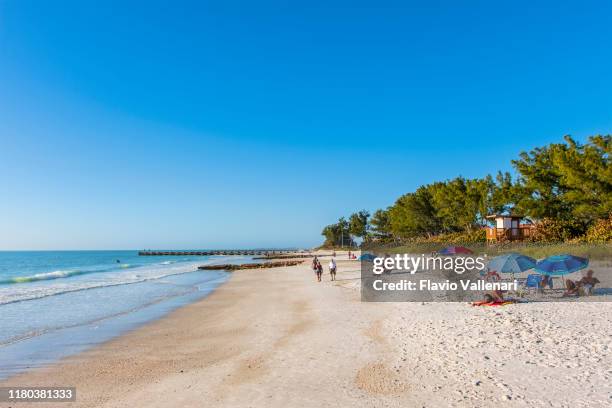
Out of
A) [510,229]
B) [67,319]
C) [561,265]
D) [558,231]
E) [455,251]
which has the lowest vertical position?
[67,319]

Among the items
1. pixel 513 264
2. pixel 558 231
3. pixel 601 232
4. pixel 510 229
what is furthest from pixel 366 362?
pixel 510 229

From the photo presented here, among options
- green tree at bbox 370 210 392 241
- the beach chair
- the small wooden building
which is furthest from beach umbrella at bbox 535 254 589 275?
green tree at bbox 370 210 392 241

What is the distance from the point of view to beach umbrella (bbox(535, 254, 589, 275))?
651 inches

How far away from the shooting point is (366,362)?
9617 mm

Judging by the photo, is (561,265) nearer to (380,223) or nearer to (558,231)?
(558,231)

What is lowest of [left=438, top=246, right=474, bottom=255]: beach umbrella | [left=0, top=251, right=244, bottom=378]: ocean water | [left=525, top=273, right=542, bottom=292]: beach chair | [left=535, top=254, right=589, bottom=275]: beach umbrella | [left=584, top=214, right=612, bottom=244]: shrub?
[left=0, top=251, right=244, bottom=378]: ocean water

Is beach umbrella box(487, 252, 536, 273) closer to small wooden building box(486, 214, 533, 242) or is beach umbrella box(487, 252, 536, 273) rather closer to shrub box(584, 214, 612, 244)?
shrub box(584, 214, 612, 244)

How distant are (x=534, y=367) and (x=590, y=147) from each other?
34.8 m

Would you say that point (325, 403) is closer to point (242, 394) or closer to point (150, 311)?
point (242, 394)

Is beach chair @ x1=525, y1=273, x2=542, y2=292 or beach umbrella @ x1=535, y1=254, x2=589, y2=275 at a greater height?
beach umbrella @ x1=535, y1=254, x2=589, y2=275

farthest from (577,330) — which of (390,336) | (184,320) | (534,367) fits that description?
(184,320)

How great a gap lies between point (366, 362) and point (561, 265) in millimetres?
11347

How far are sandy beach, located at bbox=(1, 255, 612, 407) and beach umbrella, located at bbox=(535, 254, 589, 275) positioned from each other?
65.3 inches

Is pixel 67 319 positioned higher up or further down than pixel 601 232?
further down
